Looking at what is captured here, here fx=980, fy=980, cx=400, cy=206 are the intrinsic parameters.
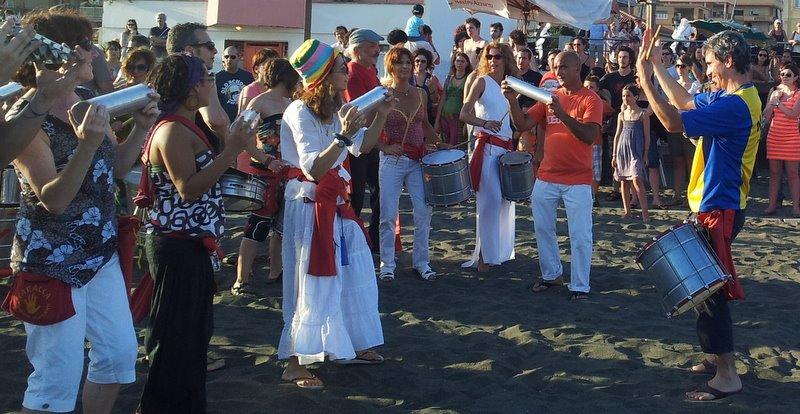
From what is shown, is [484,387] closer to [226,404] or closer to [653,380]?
[653,380]

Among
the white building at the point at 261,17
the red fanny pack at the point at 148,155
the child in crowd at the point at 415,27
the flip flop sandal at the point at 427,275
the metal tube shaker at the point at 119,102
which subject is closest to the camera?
the metal tube shaker at the point at 119,102

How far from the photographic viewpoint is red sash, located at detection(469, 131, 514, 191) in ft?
27.7

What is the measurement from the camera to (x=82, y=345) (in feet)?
12.1

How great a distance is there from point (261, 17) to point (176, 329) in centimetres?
2728

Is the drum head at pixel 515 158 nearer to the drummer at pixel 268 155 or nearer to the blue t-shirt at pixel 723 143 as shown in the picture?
the drummer at pixel 268 155

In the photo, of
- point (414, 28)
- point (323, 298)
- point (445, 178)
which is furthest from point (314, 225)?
point (414, 28)

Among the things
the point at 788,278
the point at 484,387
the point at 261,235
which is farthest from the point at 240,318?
the point at 788,278

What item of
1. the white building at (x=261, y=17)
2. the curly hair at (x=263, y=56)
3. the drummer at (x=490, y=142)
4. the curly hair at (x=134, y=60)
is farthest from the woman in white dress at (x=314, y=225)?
the white building at (x=261, y=17)

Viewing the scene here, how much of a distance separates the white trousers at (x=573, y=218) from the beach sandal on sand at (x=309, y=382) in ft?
9.57

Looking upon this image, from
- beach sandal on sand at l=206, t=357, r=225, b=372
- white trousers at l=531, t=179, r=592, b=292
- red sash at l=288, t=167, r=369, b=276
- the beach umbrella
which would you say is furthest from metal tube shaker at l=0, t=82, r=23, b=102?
the beach umbrella

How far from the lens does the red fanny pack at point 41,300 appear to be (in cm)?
356

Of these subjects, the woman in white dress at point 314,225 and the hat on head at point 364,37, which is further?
the hat on head at point 364,37

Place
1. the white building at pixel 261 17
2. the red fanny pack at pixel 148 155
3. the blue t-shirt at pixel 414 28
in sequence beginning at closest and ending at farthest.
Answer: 1. the red fanny pack at pixel 148 155
2. the blue t-shirt at pixel 414 28
3. the white building at pixel 261 17

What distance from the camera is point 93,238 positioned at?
3.73 m
